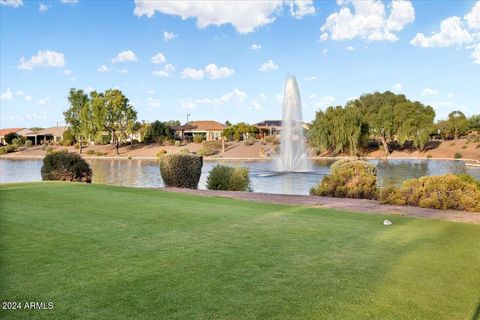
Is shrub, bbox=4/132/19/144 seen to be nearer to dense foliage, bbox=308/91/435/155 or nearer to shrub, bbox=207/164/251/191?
dense foliage, bbox=308/91/435/155

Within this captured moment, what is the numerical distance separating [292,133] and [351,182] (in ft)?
77.5

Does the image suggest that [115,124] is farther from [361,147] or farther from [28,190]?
[28,190]

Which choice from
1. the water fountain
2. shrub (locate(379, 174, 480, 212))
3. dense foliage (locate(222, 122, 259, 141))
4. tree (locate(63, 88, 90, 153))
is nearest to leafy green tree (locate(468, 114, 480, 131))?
dense foliage (locate(222, 122, 259, 141))

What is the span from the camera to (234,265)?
6457 millimetres

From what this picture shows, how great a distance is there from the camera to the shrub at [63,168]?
24.1m

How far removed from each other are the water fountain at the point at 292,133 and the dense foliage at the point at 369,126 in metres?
24.0

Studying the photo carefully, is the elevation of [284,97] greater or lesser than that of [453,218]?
greater

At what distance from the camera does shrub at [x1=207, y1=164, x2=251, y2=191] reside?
80.8 feet

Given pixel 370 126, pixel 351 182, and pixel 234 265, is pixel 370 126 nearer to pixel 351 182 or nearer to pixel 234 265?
pixel 351 182

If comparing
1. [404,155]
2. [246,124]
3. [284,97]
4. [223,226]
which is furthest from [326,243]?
[246,124]

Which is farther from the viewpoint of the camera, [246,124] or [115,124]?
[246,124]

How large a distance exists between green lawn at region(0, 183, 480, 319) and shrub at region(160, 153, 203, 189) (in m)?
12.2

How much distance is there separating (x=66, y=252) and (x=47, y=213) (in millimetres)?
4025

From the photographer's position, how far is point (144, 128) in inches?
3814
